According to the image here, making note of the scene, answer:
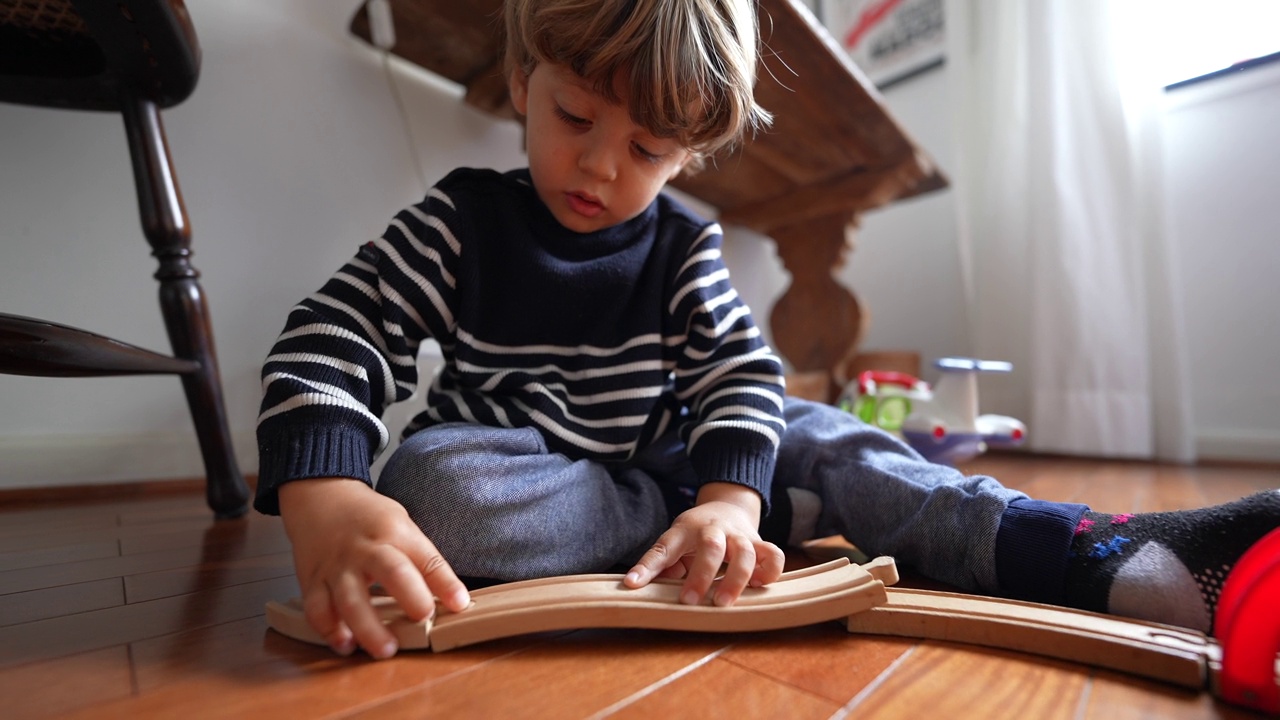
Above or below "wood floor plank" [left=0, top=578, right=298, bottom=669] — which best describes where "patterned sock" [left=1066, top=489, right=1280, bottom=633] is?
below

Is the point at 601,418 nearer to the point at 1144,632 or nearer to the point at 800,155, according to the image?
the point at 1144,632

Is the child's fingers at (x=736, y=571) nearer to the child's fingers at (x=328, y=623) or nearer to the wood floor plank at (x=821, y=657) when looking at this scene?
the wood floor plank at (x=821, y=657)

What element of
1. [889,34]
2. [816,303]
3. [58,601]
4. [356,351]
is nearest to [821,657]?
[356,351]

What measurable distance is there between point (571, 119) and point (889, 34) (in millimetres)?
1520

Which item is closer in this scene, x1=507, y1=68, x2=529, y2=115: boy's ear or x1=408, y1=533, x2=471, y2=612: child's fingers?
x1=408, y1=533, x2=471, y2=612: child's fingers

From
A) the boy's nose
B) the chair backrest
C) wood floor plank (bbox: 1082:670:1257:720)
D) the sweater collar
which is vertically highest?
the chair backrest

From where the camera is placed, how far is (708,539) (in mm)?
417

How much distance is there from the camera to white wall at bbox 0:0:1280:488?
0.81 metres

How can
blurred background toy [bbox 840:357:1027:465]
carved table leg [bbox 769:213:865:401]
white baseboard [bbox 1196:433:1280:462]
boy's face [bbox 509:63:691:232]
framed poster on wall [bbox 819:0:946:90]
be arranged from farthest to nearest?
1. framed poster on wall [bbox 819:0:946:90]
2. carved table leg [bbox 769:213:865:401]
3. white baseboard [bbox 1196:433:1280:462]
4. blurred background toy [bbox 840:357:1027:465]
5. boy's face [bbox 509:63:691:232]

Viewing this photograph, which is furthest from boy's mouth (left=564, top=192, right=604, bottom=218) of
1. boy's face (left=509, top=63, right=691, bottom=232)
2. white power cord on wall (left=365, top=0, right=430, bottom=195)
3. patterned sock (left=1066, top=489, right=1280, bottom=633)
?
white power cord on wall (left=365, top=0, right=430, bottom=195)

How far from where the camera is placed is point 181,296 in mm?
704

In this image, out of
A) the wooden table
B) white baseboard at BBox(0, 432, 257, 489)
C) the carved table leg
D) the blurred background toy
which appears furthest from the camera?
the carved table leg

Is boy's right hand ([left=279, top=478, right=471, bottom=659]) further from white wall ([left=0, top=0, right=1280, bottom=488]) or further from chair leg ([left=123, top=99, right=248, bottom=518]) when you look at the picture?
white wall ([left=0, top=0, right=1280, bottom=488])

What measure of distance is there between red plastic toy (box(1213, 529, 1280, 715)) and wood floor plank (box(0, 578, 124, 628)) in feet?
2.08
